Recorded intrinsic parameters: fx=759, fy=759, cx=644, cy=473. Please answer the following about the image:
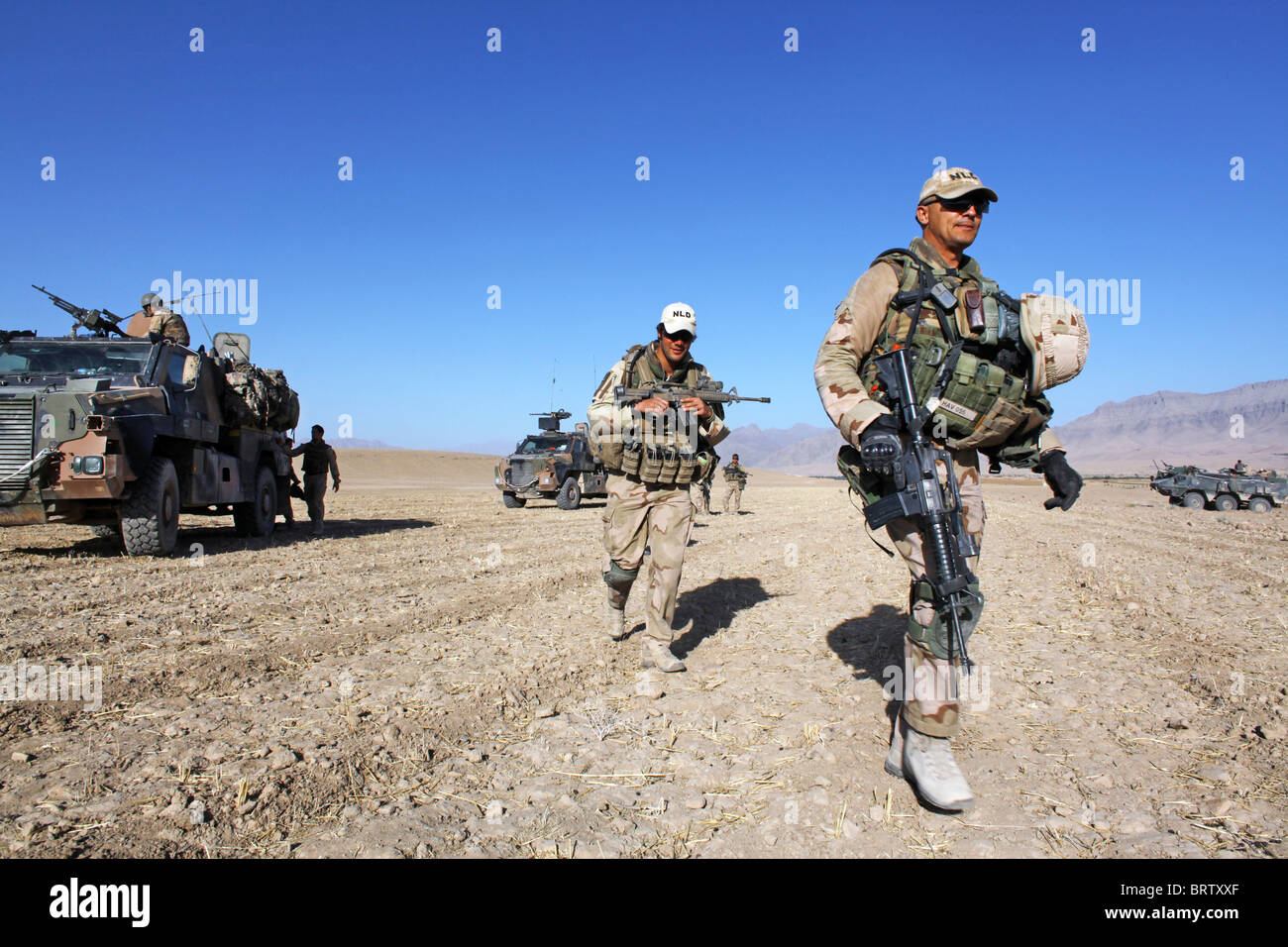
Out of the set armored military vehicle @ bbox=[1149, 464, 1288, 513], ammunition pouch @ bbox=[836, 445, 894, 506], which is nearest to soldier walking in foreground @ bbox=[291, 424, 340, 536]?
ammunition pouch @ bbox=[836, 445, 894, 506]

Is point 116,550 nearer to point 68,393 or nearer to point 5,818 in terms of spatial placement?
point 68,393

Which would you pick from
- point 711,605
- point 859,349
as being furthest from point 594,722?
point 711,605

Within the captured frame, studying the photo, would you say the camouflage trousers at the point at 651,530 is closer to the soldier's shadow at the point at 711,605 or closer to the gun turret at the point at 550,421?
the soldier's shadow at the point at 711,605

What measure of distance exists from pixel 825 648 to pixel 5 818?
4.09m

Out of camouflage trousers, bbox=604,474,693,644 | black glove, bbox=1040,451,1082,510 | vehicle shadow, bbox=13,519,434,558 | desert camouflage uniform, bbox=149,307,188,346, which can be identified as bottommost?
vehicle shadow, bbox=13,519,434,558

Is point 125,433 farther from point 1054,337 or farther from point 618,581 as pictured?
point 1054,337

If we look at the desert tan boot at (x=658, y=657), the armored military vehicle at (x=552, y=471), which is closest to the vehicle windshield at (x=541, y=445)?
the armored military vehicle at (x=552, y=471)

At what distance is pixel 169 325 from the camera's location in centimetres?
1027

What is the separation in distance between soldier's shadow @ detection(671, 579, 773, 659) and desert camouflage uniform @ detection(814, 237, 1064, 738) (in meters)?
2.21

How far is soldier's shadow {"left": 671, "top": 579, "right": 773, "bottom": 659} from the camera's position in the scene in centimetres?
537

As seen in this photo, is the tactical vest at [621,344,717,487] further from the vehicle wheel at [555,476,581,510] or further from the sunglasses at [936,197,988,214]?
the vehicle wheel at [555,476,581,510]

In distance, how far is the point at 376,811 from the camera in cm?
262
